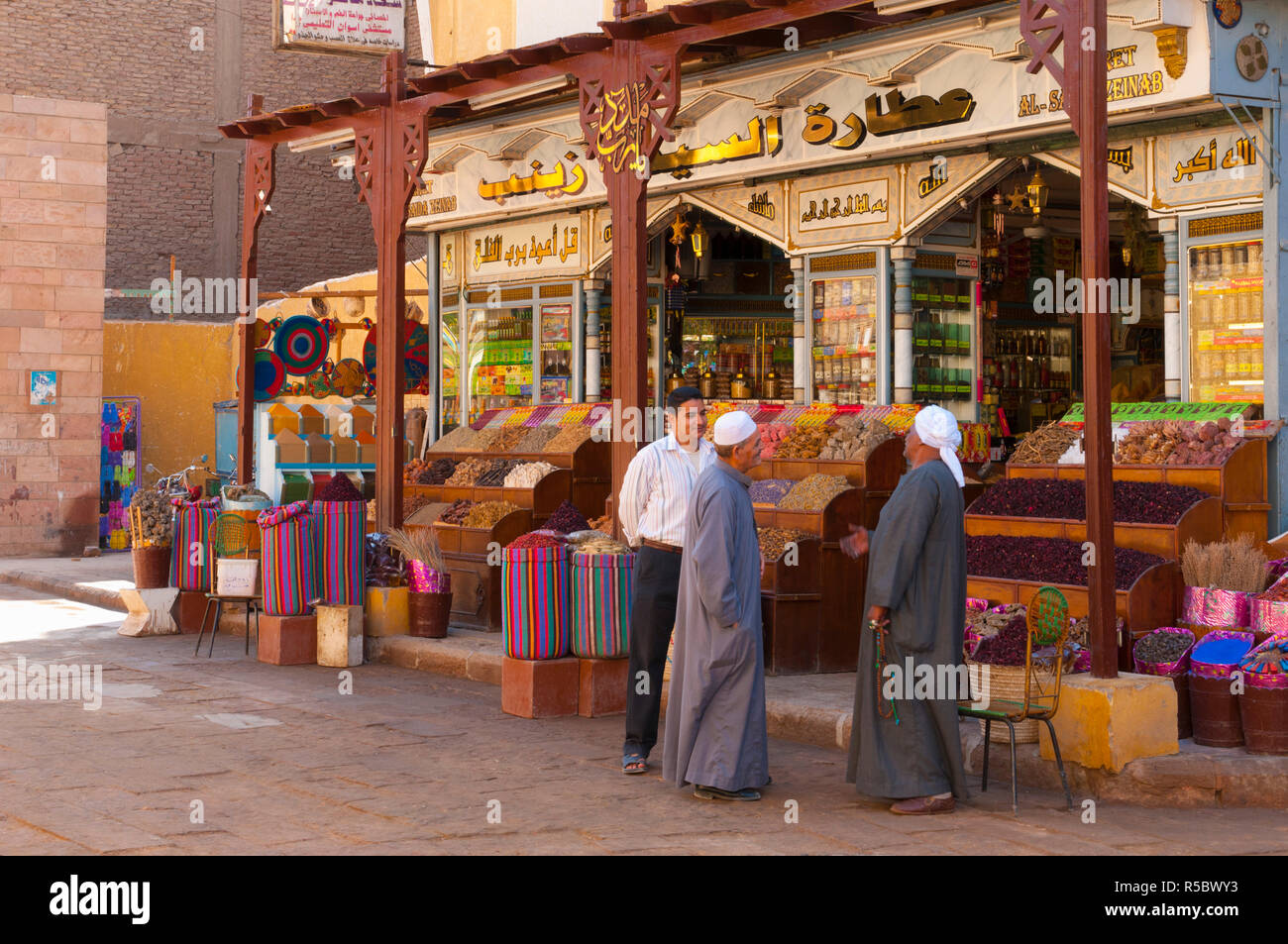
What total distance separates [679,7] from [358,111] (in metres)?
3.86

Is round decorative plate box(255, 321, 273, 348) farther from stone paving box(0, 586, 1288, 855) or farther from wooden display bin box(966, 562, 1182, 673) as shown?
wooden display bin box(966, 562, 1182, 673)

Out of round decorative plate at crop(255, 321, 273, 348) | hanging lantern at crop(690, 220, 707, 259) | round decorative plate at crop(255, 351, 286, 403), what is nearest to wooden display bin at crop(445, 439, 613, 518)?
hanging lantern at crop(690, 220, 707, 259)

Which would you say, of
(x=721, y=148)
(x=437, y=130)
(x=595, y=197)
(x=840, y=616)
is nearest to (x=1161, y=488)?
(x=840, y=616)

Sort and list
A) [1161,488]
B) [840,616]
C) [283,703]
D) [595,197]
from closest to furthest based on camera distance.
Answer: [1161,488]
[283,703]
[840,616]
[595,197]

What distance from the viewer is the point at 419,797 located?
6.75m

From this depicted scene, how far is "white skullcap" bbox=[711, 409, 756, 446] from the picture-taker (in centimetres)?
678

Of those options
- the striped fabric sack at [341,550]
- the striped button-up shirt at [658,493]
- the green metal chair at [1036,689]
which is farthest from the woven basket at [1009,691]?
the striped fabric sack at [341,550]

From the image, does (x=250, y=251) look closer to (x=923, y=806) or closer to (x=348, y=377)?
(x=348, y=377)

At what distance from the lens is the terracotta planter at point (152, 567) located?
42.7ft

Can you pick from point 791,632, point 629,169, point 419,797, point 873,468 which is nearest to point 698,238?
point 629,169

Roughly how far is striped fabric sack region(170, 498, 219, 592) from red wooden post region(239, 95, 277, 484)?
1.24m

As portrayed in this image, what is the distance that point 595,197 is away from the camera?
45.6 feet

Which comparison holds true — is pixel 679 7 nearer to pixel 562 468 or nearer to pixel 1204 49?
pixel 1204 49

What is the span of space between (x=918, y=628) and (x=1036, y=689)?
2.94ft
